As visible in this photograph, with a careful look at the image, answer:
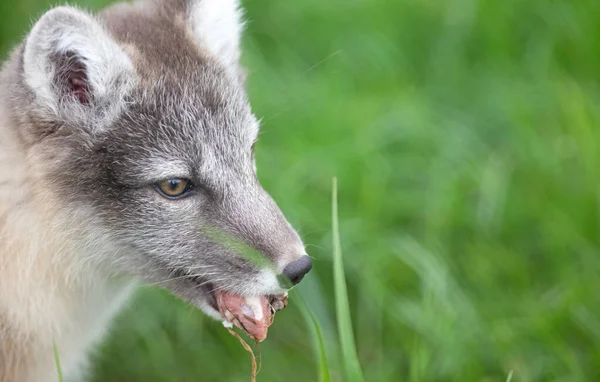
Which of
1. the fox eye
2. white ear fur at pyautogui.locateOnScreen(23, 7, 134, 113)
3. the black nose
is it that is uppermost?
white ear fur at pyautogui.locateOnScreen(23, 7, 134, 113)

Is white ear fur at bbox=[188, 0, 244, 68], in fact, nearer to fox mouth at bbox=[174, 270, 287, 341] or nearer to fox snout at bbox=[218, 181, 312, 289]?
fox snout at bbox=[218, 181, 312, 289]

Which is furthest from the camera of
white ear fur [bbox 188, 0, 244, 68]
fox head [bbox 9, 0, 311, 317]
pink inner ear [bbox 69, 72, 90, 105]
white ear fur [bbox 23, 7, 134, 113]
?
white ear fur [bbox 188, 0, 244, 68]

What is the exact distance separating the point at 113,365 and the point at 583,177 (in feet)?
9.30

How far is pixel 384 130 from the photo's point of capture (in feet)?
17.2

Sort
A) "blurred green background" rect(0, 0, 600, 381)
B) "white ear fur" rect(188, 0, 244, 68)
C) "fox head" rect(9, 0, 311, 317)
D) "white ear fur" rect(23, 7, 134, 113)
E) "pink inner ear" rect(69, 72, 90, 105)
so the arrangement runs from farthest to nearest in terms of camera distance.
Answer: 1. "blurred green background" rect(0, 0, 600, 381)
2. "white ear fur" rect(188, 0, 244, 68)
3. "pink inner ear" rect(69, 72, 90, 105)
4. "fox head" rect(9, 0, 311, 317)
5. "white ear fur" rect(23, 7, 134, 113)

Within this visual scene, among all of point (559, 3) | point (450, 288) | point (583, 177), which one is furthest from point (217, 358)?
point (559, 3)

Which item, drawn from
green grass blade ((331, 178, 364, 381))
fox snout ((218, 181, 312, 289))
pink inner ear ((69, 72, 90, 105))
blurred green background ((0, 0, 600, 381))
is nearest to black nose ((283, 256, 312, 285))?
fox snout ((218, 181, 312, 289))

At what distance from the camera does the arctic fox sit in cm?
298

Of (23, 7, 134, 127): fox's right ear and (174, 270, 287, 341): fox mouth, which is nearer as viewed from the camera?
(23, 7, 134, 127): fox's right ear

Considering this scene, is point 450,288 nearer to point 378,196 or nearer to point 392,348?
point 392,348

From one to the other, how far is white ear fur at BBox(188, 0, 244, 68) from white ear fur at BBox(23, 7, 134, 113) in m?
0.53

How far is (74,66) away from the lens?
3.03 meters

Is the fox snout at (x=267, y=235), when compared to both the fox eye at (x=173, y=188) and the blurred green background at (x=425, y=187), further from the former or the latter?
the blurred green background at (x=425, y=187)

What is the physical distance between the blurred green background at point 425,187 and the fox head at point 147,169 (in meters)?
0.64
